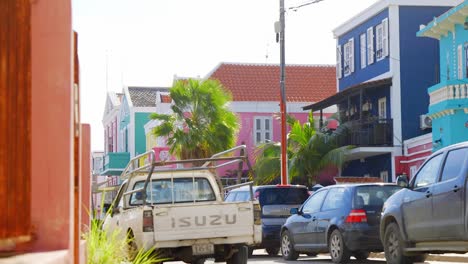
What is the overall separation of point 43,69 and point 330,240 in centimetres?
1587

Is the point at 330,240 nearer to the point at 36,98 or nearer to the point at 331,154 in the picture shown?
the point at 36,98

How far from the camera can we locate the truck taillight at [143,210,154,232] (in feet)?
49.7

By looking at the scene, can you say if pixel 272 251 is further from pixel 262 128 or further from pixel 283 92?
pixel 262 128

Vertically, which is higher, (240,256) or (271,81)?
(271,81)

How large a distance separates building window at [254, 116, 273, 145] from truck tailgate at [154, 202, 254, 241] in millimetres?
37347

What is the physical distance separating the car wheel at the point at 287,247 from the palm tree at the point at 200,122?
65.2ft

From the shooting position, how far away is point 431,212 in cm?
1385

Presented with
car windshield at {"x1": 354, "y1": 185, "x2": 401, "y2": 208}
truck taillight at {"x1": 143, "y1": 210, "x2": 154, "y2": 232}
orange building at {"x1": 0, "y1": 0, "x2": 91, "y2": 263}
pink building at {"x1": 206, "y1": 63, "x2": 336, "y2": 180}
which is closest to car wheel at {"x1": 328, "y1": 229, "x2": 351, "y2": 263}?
car windshield at {"x1": 354, "y1": 185, "x2": 401, "y2": 208}

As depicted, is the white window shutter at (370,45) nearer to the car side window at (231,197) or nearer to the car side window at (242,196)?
the car side window at (231,197)

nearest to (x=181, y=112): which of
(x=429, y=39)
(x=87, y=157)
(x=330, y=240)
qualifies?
(x=429, y=39)

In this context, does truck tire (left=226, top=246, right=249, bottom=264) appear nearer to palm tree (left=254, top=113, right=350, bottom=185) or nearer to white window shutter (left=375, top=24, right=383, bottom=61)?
palm tree (left=254, top=113, right=350, bottom=185)

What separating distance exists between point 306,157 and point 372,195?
21.8 m

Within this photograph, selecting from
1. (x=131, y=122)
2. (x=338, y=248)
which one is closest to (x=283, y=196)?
(x=338, y=248)

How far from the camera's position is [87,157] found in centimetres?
546
